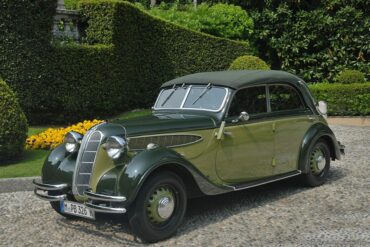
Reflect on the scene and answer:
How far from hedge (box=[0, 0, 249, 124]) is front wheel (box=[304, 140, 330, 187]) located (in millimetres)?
6231

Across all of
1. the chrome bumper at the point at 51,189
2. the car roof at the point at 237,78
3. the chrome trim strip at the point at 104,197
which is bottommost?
the chrome bumper at the point at 51,189

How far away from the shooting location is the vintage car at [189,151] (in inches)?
198

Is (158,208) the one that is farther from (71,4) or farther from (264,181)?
(71,4)

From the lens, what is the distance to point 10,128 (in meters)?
8.12

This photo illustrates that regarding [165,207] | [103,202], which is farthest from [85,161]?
[165,207]

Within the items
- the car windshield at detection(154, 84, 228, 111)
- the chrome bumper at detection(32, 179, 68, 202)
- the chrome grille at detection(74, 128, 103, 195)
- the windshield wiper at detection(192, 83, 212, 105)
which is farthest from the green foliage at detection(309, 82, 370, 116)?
the chrome bumper at detection(32, 179, 68, 202)

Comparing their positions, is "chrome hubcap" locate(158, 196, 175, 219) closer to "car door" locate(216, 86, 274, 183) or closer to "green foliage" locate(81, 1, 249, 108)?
"car door" locate(216, 86, 274, 183)

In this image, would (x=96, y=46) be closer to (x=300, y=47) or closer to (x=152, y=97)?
(x=152, y=97)

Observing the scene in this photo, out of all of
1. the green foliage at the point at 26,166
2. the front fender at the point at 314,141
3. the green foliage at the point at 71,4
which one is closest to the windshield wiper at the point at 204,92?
the front fender at the point at 314,141

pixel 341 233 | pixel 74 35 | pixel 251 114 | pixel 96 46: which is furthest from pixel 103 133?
pixel 74 35

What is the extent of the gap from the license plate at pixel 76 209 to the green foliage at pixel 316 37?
14.5 meters

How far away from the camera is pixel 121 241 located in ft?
16.8

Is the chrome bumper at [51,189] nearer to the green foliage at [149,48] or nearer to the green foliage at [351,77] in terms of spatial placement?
the green foliage at [149,48]

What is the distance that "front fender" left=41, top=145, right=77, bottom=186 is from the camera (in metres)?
5.44
